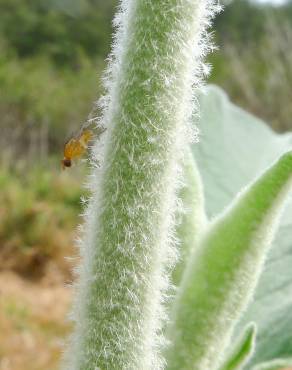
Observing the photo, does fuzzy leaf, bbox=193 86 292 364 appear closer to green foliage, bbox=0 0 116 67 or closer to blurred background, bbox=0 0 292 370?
blurred background, bbox=0 0 292 370

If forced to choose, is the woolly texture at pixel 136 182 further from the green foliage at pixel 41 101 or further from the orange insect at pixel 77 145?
the green foliage at pixel 41 101

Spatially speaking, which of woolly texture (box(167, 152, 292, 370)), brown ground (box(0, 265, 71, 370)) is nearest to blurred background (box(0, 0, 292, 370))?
brown ground (box(0, 265, 71, 370))

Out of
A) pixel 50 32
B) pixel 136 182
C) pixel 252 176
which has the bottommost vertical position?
pixel 50 32

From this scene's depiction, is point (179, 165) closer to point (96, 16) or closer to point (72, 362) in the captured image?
point (72, 362)

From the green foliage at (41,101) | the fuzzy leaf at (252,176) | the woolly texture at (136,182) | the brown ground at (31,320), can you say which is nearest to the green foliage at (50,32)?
the green foliage at (41,101)

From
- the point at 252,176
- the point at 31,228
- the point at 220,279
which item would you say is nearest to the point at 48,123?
the point at 31,228

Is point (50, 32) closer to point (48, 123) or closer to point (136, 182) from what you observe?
point (48, 123)

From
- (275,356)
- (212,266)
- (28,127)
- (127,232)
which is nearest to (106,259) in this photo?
(127,232)
